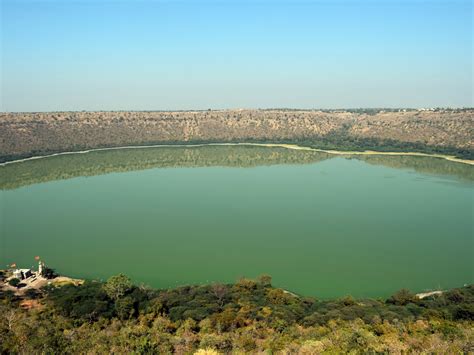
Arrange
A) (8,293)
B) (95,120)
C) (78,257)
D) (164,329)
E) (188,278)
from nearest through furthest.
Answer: (164,329) < (8,293) < (188,278) < (78,257) < (95,120)

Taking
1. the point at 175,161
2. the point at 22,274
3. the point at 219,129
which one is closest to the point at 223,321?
the point at 22,274

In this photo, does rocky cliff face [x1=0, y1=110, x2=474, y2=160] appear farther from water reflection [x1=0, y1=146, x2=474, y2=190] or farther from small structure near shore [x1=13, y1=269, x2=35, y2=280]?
small structure near shore [x1=13, y1=269, x2=35, y2=280]

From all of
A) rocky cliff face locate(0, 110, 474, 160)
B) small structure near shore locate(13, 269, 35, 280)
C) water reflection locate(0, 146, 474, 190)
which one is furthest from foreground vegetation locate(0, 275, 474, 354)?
rocky cliff face locate(0, 110, 474, 160)

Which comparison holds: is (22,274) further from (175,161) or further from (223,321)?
(175,161)

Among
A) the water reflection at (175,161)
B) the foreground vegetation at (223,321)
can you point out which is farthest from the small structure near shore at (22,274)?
the water reflection at (175,161)

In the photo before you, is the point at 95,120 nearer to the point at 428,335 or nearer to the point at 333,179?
the point at 333,179

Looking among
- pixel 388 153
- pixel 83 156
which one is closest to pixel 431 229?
pixel 388 153
